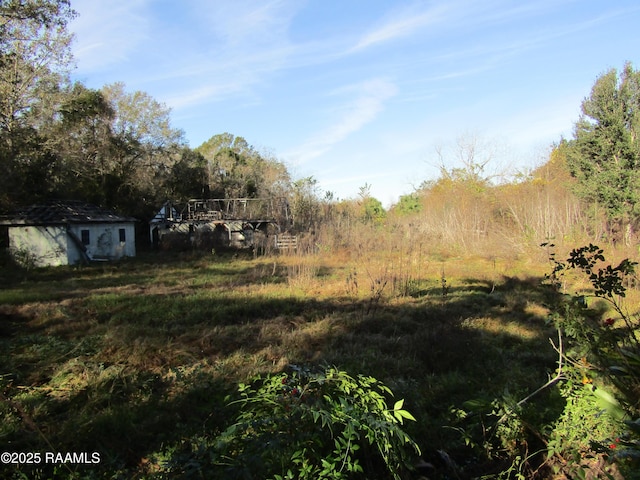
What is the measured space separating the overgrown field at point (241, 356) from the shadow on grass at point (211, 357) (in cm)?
2

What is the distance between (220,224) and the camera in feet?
89.1

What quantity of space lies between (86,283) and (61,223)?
7.47 meters

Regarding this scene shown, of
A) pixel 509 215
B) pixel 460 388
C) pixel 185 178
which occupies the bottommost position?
pixel 460 388

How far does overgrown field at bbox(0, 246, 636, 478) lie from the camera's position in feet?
9.85

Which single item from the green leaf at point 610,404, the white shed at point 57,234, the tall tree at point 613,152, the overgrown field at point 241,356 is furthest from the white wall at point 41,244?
the tall tree at point 613,152

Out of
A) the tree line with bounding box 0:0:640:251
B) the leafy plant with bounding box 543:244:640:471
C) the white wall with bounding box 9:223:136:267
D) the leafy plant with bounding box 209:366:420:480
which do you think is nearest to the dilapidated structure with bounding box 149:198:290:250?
the tree line with bounding box 0:0:640:251

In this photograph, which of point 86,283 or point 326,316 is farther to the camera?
point 86,283

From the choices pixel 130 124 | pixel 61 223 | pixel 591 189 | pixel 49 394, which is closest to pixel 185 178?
pixel 130 124

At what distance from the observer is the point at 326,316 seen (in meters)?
7.57

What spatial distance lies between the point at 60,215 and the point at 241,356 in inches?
688

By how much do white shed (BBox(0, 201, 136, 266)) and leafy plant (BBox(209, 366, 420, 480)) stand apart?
19677 mm

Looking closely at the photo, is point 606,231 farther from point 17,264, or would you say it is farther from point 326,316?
point 17,264

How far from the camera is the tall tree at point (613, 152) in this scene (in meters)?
15.5

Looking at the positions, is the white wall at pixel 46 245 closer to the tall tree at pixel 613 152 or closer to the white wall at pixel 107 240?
the white wall at pixel 107 240
